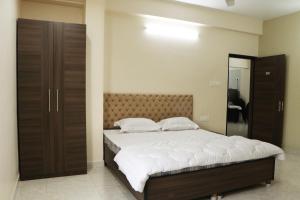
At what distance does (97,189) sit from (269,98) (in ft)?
13.9

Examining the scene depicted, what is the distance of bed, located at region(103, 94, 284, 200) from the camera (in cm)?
237

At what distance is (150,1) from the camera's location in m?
4.28

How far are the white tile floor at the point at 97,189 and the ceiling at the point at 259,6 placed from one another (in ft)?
10.4

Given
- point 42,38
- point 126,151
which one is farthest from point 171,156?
point 42,38

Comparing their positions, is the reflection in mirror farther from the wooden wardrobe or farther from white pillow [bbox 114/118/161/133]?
the wooden wardrobe

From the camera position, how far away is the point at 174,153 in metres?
2.58

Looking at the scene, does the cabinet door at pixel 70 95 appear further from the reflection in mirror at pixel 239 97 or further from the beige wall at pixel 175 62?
the reflection in mirror at pixel 239 97

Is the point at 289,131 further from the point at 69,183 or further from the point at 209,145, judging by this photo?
the point at 69,183

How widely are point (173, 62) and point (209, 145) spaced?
7.42 feet

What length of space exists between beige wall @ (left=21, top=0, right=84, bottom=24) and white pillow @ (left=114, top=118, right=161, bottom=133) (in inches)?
73.6

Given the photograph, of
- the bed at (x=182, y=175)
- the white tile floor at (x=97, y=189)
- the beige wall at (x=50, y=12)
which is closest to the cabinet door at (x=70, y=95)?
the white tile floor at (x=97, y=189)

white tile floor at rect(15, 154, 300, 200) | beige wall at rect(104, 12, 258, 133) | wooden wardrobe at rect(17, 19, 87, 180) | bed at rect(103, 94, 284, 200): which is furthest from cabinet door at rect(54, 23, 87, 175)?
beige wall at rect(104, 12, 258, 133)

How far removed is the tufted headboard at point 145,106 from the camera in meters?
4.13

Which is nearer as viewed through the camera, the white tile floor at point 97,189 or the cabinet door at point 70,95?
the white tile floor at point 97,189
